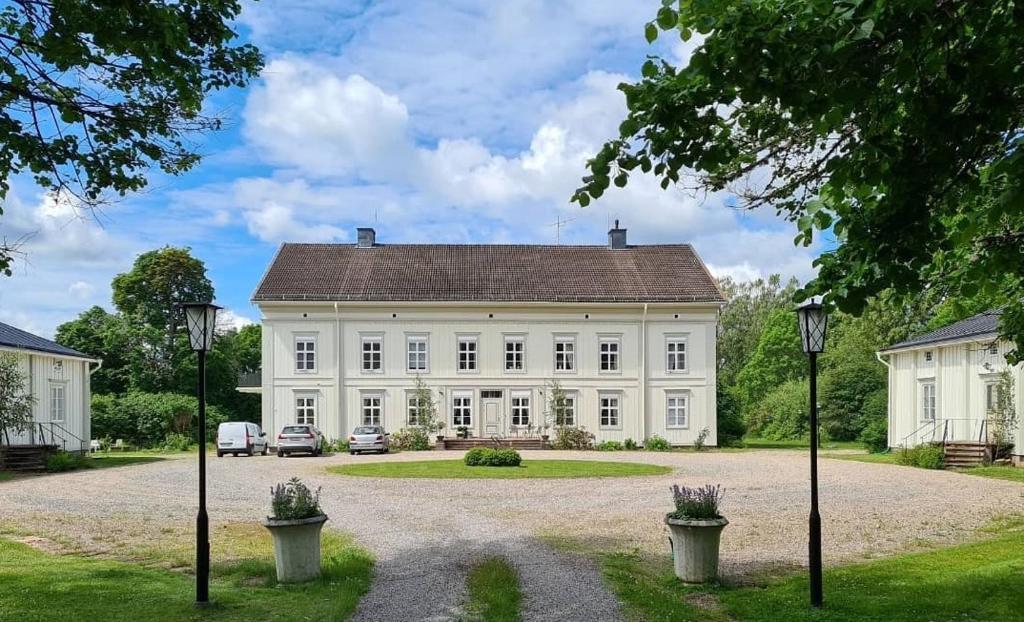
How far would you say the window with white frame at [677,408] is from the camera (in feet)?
129

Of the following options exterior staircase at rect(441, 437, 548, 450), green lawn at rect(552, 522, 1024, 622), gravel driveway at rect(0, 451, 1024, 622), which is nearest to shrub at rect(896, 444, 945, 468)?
gravel driveway at rect(0, 451, 1024, 622)

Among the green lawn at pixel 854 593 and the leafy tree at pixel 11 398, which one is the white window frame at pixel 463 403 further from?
the green lawn at pixel 854 593

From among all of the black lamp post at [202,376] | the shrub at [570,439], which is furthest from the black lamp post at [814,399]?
the shrub at [570,439]

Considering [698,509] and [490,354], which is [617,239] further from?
[698,509]

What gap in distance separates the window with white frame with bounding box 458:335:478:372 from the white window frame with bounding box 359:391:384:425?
393cm

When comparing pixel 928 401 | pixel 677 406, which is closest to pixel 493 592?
pixel 928 401

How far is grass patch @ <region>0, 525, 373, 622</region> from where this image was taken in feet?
26.3

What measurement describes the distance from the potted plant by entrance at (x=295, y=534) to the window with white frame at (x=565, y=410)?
97.3 ft

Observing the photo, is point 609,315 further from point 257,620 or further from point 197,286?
point 257,620

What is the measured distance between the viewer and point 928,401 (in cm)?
3078

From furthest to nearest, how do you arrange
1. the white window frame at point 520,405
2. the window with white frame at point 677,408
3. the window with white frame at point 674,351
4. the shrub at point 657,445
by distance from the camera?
the window with white frame at point 674,351 < the window with white frame at point 677,408 < the white window frame at point 520,405 < the shrub at point 657,445

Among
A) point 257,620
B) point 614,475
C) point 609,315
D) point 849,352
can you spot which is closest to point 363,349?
point 609,315

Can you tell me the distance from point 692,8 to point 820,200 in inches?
92.7

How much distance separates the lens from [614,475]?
23328 mm
